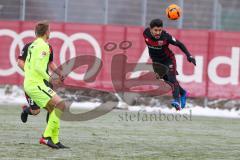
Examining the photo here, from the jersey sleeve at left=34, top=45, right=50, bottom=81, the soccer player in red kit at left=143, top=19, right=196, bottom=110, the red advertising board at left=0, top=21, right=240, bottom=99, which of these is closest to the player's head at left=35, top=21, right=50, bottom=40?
the jersey sleeve at left=34, top=45, right=50, bottom=81

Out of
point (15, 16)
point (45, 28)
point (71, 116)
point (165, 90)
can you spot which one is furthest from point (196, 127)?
point (15, 16)

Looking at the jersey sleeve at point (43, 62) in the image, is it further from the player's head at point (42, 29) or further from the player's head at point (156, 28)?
the player's head at point (156, 28)

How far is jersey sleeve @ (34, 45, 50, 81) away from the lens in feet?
32.9

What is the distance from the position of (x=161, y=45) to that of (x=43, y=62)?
12.4 feet

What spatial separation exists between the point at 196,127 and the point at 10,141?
5598 millimetres

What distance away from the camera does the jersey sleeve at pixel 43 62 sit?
32.9 feet

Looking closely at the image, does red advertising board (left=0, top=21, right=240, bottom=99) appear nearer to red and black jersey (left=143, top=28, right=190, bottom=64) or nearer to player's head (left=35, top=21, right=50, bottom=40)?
red and black jersey (left=143, top=28, right=190, bottom=64)

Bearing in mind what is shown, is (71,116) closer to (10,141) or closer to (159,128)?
(159,128)

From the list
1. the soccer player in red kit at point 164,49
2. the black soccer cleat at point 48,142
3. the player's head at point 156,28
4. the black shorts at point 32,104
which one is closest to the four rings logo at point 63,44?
the soccer player in red kit at point 164,49

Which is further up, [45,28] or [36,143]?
[45,28]

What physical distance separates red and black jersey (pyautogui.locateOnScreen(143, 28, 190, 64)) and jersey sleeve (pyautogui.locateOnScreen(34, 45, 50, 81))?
11.6 feet

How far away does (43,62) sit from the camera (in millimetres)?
10109

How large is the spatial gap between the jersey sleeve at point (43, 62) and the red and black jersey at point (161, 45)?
3.55 m

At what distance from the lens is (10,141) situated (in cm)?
1127
